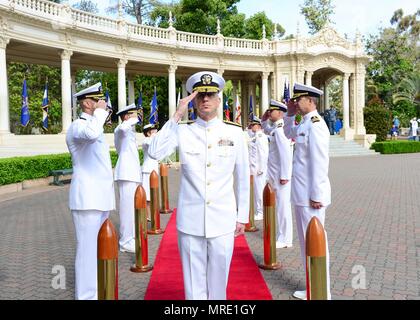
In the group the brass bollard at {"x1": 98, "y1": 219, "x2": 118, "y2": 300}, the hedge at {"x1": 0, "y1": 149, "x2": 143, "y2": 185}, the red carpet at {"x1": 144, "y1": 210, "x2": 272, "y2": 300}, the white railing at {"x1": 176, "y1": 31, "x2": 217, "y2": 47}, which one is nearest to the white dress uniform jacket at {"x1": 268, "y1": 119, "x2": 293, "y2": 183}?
the red carpet at {"x1": 144, "y1": 210, "x2": 272, "y2": 300}

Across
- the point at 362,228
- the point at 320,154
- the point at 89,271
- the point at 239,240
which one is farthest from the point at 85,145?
the point at 362,228

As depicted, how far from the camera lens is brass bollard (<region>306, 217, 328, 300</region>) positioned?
3.36m

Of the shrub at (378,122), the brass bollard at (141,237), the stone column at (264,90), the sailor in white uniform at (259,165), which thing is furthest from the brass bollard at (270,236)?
the shrub at (378,122)

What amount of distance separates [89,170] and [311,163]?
8.06 feet

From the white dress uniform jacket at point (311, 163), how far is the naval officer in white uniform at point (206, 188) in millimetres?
1366

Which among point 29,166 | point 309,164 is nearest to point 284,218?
point 309,164

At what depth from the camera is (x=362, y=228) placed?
7922 mm

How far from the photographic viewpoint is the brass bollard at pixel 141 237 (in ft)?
18.9

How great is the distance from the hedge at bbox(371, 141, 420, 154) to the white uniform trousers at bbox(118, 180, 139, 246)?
27.6 m

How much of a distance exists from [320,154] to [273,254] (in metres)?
1.84

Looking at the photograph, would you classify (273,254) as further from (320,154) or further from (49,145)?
(49,145)

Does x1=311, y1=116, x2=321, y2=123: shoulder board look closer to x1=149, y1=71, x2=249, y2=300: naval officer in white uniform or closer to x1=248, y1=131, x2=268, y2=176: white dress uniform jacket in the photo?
x1=149, y1=71, x2=249, y2=300: naval officer in white uniform

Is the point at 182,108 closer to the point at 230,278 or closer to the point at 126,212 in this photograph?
the point at 230,278
